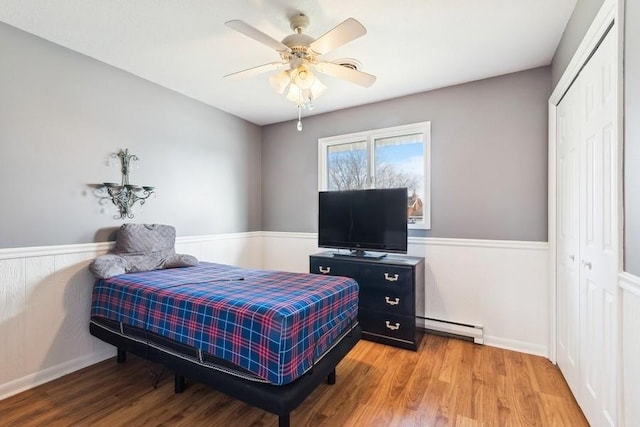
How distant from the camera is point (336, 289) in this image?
2.02m

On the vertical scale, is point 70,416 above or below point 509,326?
below

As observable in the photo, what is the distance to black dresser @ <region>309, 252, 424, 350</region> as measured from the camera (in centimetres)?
270

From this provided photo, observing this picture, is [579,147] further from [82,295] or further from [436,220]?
[82,295]

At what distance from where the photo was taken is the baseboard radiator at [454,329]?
283 centimetres

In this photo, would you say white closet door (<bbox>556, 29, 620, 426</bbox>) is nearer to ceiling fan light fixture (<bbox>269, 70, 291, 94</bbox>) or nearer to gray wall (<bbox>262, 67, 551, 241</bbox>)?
gray wall (<bbox>262, 67, 551, 241</bbox>)

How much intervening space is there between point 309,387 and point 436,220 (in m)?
2.12

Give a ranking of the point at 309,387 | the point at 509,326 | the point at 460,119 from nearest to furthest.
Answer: the point at 309,387
the point at 509,326
the point at 460,119

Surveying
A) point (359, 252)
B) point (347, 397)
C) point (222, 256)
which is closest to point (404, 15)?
point (359, 252)

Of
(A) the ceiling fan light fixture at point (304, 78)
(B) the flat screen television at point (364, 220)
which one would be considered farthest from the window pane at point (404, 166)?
(A) the ceiling fan light fixture at point (304, 78)

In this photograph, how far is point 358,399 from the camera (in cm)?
199

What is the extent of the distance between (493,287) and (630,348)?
5.40 feet

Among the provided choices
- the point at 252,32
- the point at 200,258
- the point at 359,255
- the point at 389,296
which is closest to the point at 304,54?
the point at 252,32

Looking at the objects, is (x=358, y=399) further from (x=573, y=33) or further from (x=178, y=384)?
(x=573, y=33)

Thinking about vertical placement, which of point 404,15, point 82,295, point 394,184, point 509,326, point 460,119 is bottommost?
point 509,326
